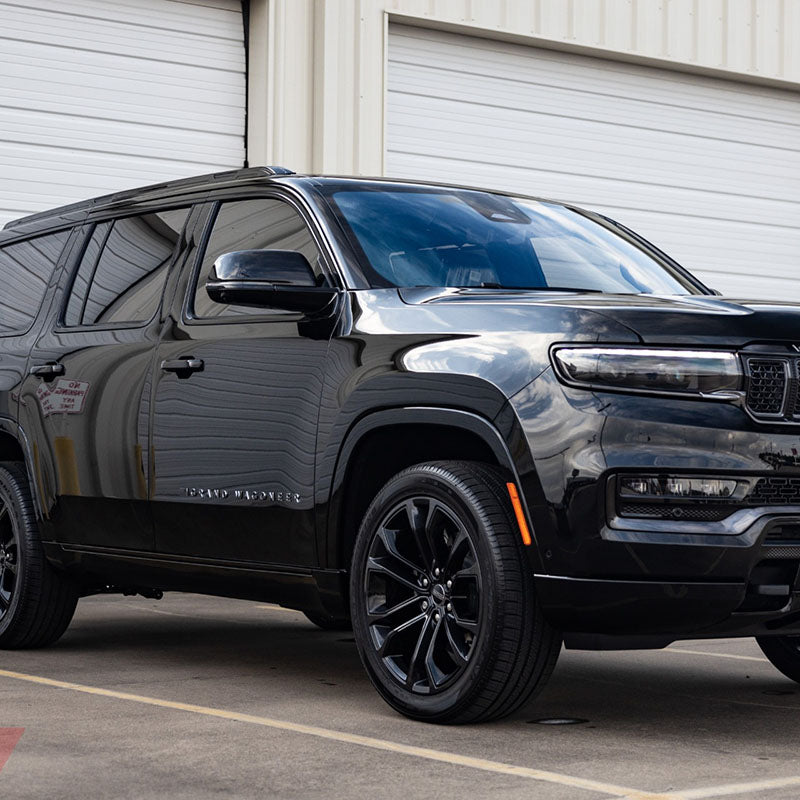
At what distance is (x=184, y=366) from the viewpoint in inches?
229

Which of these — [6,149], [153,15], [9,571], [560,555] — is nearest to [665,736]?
[560,555]

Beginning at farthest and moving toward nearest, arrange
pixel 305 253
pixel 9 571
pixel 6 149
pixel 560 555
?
pixel 6 149, pixel 9 571, pixel 305 253, pixel 560 555

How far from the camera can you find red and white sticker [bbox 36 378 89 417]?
256 inches

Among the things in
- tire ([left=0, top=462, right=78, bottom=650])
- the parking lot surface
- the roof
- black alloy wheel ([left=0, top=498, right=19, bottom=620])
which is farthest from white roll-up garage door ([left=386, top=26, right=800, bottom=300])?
the parking lot surface

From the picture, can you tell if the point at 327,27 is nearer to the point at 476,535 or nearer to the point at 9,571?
the point at 9,571

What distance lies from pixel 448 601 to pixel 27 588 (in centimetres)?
267

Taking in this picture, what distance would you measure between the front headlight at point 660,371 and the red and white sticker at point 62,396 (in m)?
2.72

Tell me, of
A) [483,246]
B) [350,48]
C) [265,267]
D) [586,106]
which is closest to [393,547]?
[265,267]

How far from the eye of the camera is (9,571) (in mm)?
7055

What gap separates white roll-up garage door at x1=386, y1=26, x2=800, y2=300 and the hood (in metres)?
8.88

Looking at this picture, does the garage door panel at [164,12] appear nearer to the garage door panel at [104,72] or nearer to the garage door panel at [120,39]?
the garage door panel at [120,39]

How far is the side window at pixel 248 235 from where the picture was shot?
571cm

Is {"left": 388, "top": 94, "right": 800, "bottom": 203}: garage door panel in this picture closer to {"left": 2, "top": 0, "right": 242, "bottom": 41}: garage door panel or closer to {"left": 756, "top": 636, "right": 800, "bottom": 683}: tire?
{"left": 2, "top": 0, "right": 242, "bottom": 41}: garage door panel

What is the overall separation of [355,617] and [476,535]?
0.63 m
